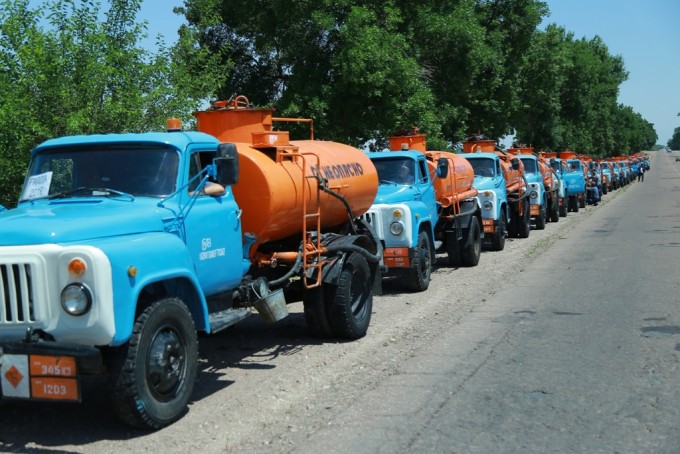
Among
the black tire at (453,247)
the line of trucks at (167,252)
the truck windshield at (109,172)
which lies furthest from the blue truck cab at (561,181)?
the truck windshield at (109,172)

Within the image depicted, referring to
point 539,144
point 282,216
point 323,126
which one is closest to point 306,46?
point 323,126

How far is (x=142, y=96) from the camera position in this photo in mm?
10453

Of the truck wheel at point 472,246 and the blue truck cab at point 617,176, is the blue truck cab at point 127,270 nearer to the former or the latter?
the truck wheel at point 472,246

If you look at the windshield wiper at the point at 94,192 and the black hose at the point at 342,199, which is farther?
the black hose at the point at 342,199

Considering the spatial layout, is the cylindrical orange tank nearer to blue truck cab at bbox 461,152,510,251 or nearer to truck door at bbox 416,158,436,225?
truck door at bbox 416,158,436,225

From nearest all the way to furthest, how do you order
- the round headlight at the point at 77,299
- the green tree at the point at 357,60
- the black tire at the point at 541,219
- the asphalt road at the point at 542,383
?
the round headlight at the point at 77,299, the asphalt road at the point at 542,383, the green tree at the point at 357,60, the black tire at the point at 541,219

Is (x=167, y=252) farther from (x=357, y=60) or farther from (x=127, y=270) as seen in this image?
(x=357, y=60)

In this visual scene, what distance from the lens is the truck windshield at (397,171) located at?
42.1ft

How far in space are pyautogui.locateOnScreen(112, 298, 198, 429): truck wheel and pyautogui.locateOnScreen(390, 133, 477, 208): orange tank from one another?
858cm

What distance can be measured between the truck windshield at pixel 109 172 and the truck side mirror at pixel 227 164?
359 millimetres

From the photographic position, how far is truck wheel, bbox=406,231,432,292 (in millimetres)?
11758

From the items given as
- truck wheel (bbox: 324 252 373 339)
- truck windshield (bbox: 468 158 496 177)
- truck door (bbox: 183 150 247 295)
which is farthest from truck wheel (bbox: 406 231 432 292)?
truck windshield (bbox: 468 158 496 177)

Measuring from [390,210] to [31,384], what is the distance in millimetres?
7372

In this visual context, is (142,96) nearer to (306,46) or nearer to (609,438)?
(609,438)
